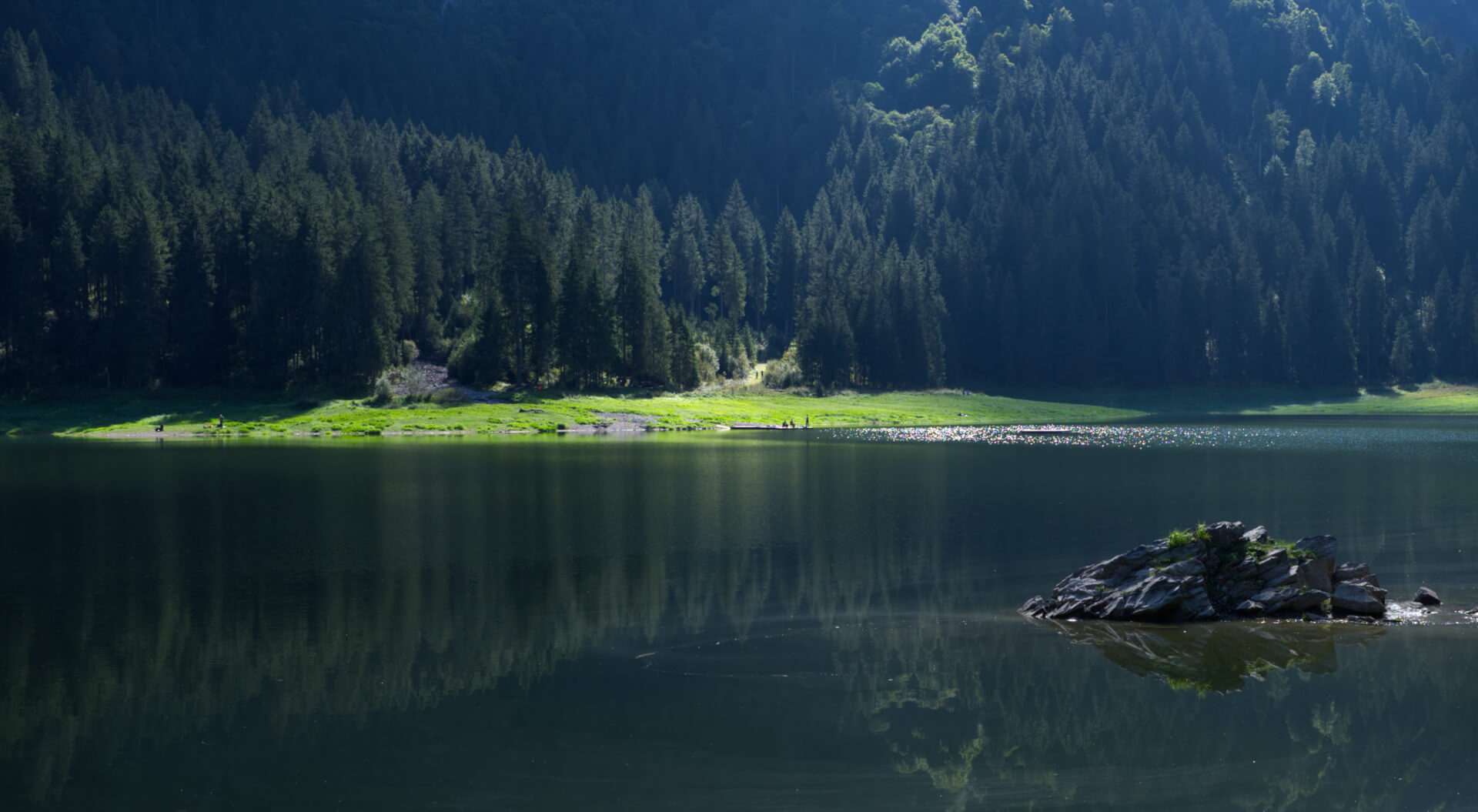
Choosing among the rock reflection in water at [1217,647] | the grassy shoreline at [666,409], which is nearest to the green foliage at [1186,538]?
the rock reflection in water at [1217,647]

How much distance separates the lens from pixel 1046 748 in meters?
16.6

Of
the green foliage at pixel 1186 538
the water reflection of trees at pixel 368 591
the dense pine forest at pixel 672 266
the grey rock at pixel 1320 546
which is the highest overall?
the dense pine forest at pixel 672 266

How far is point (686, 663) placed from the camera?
2109cm

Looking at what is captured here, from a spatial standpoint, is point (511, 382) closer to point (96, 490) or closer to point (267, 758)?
point (96, 490)

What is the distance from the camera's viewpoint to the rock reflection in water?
20.5 m

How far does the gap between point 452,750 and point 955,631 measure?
11.1 m

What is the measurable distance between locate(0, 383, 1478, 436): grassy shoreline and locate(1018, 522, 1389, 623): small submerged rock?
71778 mm

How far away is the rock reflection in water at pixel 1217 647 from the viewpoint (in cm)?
2047

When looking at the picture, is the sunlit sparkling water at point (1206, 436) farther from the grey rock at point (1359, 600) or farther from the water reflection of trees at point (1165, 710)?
the water reflection of trees at point (1165, 710)

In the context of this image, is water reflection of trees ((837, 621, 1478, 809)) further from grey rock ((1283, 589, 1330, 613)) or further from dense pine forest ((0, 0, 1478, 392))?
dense pine forest ((0, 0, 1478, 392))

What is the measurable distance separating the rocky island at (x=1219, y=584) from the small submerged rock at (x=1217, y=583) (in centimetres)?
2

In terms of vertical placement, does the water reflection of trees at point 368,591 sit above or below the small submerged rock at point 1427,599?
above

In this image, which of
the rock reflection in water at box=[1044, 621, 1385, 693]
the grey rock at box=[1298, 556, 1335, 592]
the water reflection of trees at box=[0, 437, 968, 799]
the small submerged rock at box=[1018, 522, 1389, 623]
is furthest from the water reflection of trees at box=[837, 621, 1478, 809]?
the water reflection of trees at box=[0, 437, 968, 799]

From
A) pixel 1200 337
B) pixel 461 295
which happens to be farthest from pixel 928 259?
pixel 461 295
